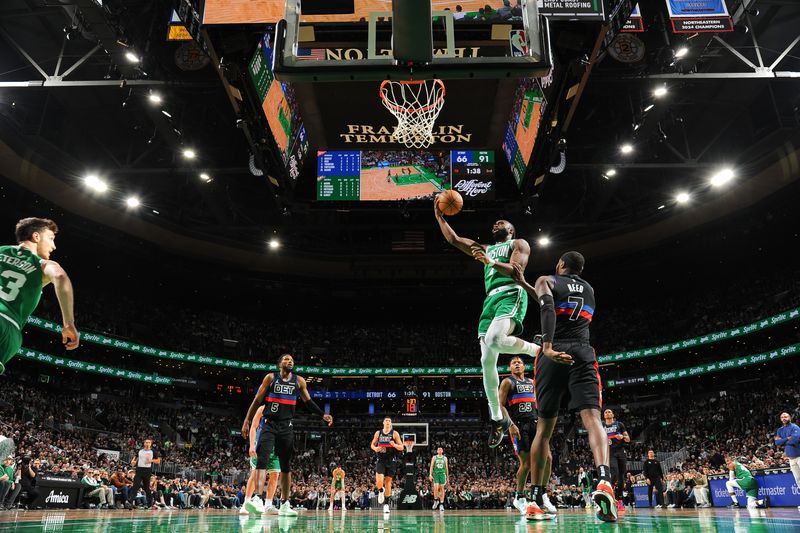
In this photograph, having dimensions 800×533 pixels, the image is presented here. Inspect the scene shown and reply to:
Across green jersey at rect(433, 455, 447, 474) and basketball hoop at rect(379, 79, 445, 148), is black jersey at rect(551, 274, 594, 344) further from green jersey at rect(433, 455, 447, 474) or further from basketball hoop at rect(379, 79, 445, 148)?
green jersey at rect(433, 455, 447, 474)

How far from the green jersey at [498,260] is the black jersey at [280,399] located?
13.3 feet

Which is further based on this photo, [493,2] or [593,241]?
[593,241]

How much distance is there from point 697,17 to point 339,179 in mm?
9099

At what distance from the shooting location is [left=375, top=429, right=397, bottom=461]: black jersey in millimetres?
14203

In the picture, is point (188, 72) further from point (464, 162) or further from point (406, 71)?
point (406, 71)

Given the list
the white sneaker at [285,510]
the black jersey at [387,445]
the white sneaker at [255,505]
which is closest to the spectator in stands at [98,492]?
the black jersey at [387,445]

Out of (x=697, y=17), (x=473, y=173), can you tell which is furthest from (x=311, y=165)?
(x=697, y=17)

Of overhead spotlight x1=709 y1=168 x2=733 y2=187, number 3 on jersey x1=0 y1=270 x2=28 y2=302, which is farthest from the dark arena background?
overhead spotlight x1=709 y1=168 x2=733 y2=187

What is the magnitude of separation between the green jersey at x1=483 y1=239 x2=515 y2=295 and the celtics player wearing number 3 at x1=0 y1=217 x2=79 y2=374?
436 cm

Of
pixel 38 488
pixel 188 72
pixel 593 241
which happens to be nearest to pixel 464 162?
pixel 188 72

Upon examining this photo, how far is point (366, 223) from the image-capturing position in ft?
81.7

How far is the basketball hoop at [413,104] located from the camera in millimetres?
13195

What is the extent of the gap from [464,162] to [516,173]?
1.42m

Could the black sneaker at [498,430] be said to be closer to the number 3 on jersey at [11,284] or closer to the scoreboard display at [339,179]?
the number 3 on jersey at [11,284]
